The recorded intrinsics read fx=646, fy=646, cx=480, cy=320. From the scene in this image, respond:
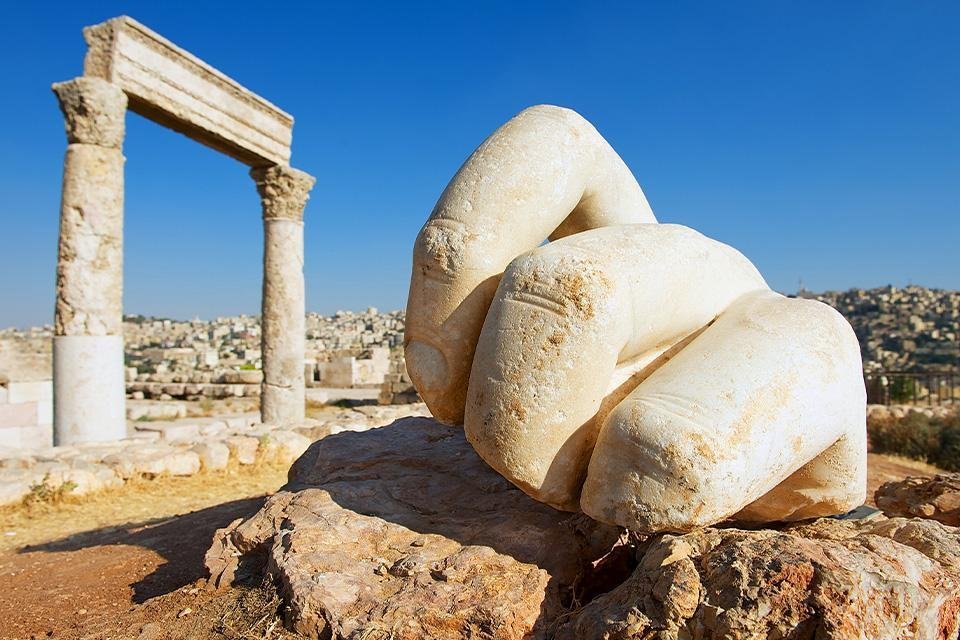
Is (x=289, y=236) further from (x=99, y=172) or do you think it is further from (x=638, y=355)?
(x=638, y=355)

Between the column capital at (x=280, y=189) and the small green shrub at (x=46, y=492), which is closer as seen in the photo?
the small green shrub at (x=46, y=492)

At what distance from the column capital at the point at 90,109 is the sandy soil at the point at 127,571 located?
4169 mm

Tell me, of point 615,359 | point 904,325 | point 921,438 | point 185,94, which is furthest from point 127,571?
point 904,325

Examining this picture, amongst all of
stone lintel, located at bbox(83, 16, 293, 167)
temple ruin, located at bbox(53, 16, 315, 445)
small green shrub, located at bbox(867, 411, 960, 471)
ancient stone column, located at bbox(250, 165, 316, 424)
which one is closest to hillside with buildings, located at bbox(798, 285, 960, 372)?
small green shrub, located at bbox(867, 411, 960, 471)

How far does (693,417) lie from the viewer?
7.13 feet

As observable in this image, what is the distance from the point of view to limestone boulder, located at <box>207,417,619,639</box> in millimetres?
2053

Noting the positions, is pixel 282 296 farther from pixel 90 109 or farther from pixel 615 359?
pixel 615 359

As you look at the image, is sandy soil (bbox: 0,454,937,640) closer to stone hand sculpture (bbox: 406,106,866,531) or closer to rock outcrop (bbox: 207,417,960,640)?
rock outcrop (bbox: 207,417,960,640)

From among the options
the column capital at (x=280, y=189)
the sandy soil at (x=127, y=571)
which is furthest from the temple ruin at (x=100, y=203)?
the column capital at (x=280, y=189)

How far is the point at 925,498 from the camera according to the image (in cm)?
366

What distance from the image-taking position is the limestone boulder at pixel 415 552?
6.73ft

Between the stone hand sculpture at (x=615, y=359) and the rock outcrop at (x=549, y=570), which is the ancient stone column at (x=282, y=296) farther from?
the stone hand sculpture at (x=615, y=359)

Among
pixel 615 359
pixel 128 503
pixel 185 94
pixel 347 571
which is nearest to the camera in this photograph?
pixel 347 571

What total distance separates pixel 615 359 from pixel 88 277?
7309 millimetres
